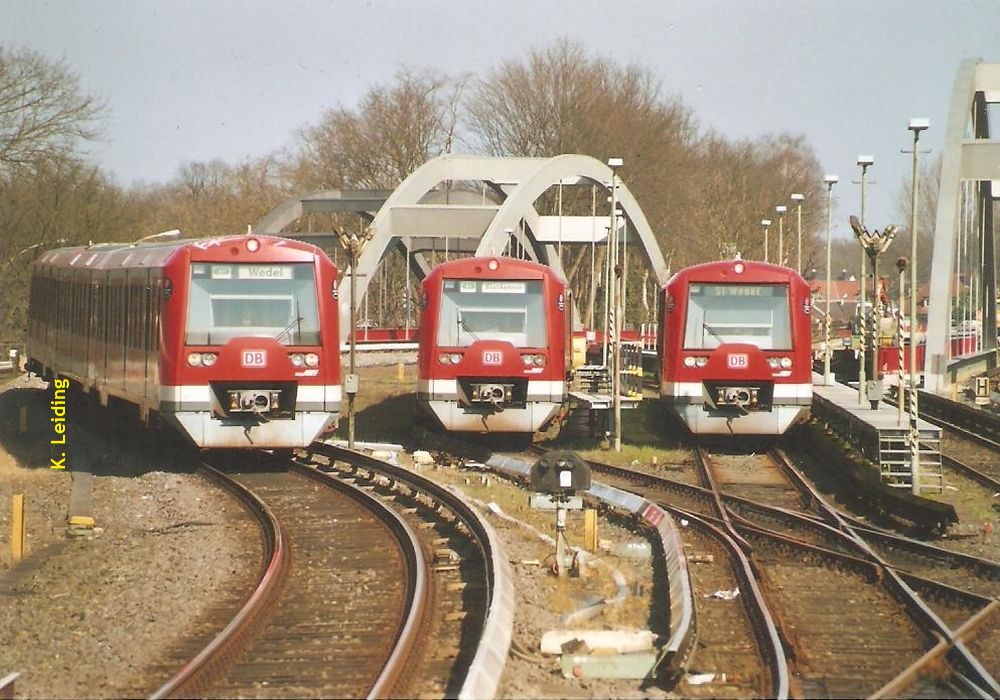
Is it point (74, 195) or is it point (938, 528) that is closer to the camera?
point (938, 528)

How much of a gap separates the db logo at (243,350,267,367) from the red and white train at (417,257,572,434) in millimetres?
4215

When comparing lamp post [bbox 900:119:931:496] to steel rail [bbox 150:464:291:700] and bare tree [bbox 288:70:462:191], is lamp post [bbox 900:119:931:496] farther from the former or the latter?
bare tree [bbox 288:70:462:191]

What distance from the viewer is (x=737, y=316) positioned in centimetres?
2262

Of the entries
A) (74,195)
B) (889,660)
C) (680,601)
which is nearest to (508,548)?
(680,601)

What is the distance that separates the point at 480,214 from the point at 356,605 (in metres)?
48.9

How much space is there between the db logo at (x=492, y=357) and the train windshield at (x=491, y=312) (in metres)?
0.37

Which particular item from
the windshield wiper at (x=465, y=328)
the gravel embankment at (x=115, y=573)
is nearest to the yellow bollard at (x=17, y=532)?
the gravel embankment at (x=115, y=573)

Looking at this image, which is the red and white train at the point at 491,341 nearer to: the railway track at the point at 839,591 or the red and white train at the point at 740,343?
the red and white train at the point at 740,343

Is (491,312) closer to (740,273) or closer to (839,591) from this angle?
(740,273)

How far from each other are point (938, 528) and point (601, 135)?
53.2m

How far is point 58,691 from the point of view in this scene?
9.20m

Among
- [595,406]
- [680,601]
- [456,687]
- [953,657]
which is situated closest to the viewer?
[456,687]

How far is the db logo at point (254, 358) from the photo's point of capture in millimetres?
18438

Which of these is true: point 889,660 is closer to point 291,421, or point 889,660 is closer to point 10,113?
point 291,421
